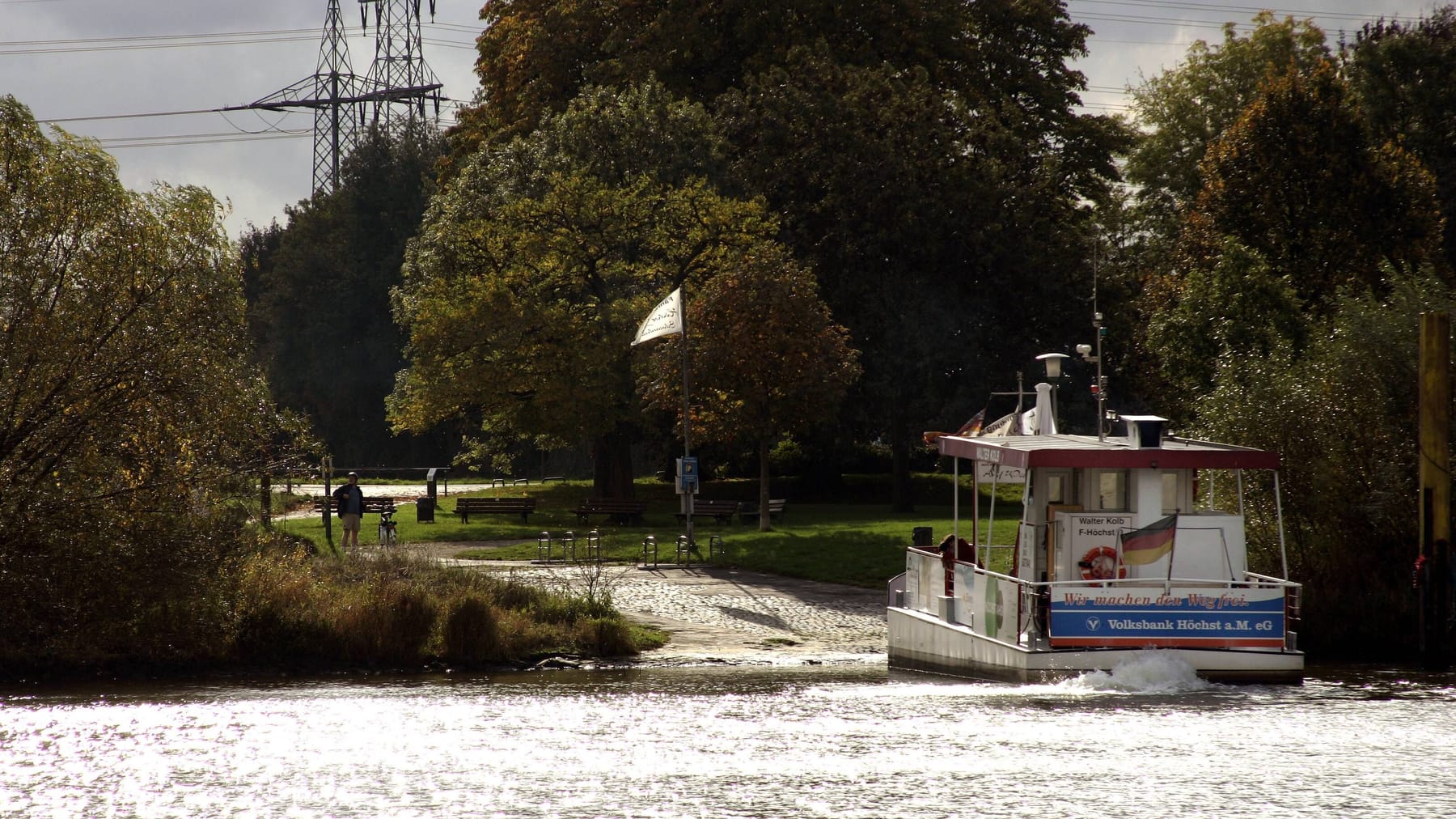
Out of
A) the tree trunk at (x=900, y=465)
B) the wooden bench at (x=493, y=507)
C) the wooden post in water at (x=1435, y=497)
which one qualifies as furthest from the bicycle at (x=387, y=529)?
the wooden post in water at (x=1435, y=497)

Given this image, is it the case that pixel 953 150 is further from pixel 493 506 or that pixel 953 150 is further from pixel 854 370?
pixel 493 506

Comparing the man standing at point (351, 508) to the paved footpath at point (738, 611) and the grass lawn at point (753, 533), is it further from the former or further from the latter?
the paved footpath at point (738, 611)

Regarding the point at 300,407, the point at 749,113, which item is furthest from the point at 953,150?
the point at 300,407

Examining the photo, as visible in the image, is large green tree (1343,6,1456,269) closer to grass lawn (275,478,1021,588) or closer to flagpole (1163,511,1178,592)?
grass lawn (275,478,1021,588)

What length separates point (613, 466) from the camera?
2040 inches

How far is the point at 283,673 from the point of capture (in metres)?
23.6

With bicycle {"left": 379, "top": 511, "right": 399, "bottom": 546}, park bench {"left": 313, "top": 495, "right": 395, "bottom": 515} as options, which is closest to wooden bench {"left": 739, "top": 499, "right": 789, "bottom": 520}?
park bench {"left": 313, "top": 495, "right": 395, "bottom": 515}

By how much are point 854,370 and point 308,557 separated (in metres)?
18.9

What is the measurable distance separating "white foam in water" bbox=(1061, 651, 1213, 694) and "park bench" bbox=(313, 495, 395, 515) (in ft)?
80.8

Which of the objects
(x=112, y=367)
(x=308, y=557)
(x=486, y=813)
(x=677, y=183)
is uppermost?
(x=677, y=183)

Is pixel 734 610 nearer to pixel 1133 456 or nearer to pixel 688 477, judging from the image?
pixel 688 477

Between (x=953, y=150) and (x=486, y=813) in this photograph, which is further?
(x=953, y=150)

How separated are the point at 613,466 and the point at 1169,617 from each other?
32773mm

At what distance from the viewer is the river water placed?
15.4 m
